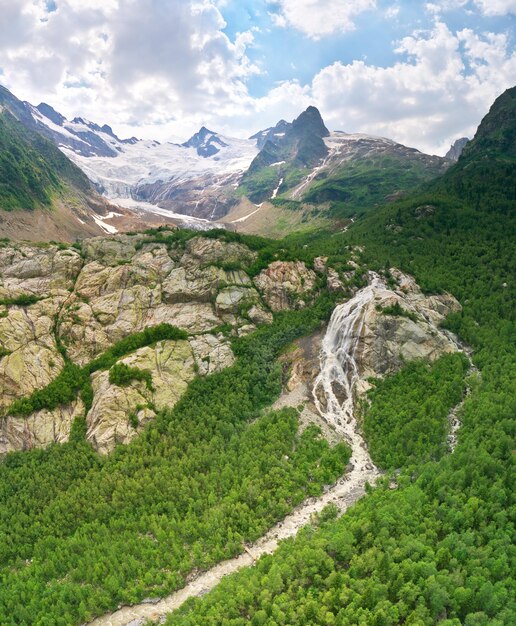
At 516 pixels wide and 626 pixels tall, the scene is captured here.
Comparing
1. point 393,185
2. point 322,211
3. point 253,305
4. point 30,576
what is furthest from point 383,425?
point 393,185

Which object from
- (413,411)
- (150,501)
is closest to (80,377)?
(150,501)

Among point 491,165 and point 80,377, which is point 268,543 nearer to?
point 80,377

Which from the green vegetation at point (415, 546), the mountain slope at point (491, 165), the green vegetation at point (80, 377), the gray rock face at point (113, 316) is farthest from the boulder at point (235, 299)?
the mountain slope at point (491, 165)

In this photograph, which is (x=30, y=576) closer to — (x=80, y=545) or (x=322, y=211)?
(x=80, y=545)

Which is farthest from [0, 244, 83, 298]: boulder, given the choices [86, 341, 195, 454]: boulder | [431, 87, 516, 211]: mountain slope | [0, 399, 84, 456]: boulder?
[431, 87, 516, 211]: mountain slope

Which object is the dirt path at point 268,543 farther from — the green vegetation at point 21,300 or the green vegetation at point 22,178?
the green vegetation at point 22,178

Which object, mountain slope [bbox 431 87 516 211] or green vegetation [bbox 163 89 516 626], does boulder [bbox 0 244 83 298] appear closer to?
green vegetation [bbox 163 89 516 626]

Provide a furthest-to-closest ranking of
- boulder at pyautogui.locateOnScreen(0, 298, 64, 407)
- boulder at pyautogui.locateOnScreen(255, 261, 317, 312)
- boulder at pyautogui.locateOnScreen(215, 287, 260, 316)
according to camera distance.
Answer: boulder at pyautogui.locateOnScreen(255, 261, 317, 312) < boulder at pyautogui.locateOnScreen(215, 287, 260, 316) < boulder at pyautogui.locateOnScreen(0, 298, 64, 407)
